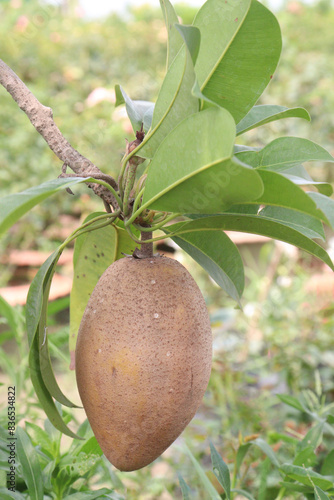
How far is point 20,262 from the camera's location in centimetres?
232

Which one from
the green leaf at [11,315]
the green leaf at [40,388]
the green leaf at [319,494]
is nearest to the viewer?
the green leaf at [40,388]

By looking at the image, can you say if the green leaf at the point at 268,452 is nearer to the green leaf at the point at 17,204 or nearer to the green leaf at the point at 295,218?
the green leaf at the point at 295,218

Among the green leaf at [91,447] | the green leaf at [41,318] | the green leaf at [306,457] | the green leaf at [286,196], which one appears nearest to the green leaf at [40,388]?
the green leaf at [41,318]

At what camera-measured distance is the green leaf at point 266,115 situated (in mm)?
497

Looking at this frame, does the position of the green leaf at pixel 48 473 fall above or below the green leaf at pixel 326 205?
below

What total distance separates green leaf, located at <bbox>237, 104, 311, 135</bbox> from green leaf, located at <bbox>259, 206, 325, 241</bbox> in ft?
0.27

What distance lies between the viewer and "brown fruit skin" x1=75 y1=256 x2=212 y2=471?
437mm

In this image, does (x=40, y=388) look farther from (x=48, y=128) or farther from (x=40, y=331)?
(x=48, y=128)

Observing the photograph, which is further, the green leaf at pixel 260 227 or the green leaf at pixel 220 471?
the green leaf at pixel 220 471

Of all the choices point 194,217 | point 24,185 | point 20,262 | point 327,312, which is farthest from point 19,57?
point 194,217

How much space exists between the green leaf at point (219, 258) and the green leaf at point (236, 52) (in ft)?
0.43

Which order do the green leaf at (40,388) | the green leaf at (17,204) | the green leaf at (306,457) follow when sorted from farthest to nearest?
the green leaf at (306,457), the green leaf at (40,388), the green leaf at (17,204)

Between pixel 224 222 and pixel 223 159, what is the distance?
0.12 m

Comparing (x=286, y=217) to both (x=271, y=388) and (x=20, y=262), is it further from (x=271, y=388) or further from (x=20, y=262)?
(x=20, y=262)
